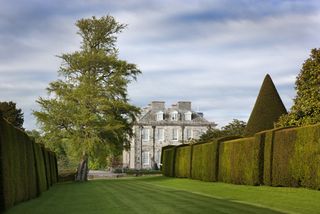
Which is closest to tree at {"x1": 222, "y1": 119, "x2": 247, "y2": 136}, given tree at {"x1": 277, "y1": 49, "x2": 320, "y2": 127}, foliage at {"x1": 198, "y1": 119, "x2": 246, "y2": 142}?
foliage at {"x1": 198, "y1": 119, "x2": 246, "y2": 142}

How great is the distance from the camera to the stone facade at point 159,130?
89.6m

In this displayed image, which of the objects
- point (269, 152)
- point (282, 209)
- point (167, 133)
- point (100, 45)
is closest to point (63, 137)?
point (100, 45)

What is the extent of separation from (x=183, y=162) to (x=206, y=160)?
7024 millimetres

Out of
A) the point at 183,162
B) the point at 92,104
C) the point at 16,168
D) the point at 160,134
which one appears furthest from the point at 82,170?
the point at 160,134

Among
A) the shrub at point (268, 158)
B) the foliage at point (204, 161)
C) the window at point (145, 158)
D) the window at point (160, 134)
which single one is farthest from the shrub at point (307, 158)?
the window at point (160, 134)

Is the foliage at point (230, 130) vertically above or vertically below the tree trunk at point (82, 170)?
above

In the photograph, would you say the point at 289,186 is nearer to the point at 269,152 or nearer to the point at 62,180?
the point at 269,152

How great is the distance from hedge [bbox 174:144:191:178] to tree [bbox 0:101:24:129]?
92.5ft

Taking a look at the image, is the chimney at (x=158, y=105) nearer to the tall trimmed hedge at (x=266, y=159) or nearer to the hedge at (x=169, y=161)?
the hedge at (x=169, y=161)

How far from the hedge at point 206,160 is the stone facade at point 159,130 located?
5324cm

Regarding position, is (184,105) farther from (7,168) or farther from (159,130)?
(7,168)

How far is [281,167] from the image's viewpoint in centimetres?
2180

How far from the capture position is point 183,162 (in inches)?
1543

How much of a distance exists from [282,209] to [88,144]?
113 feet
